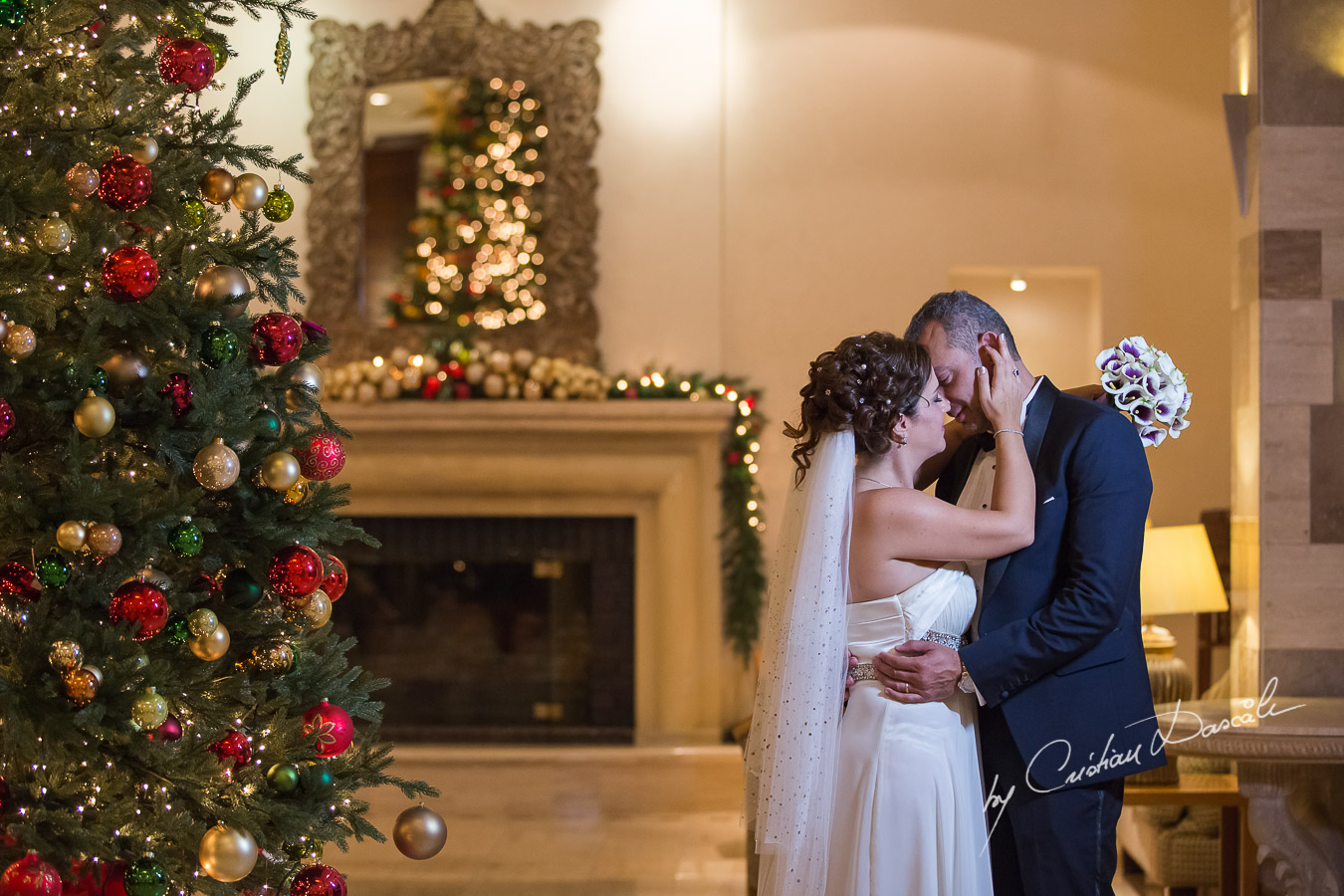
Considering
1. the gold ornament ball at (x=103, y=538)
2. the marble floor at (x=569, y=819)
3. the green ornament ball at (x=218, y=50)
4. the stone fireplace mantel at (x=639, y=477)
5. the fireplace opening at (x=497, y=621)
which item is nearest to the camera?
the gold ornament ball at (x=103, y=538)

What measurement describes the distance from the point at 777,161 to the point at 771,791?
13.8 ft

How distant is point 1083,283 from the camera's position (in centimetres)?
594

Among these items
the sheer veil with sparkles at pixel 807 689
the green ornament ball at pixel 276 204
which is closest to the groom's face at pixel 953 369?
the sheer veil with sparkles at pixel 807 689

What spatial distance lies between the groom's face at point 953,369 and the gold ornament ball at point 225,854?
1.70 meters

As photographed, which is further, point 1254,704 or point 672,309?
point 672,309

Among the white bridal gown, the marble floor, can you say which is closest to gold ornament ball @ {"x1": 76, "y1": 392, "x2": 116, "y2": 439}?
the white bridal gown

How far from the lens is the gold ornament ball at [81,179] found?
2033mm

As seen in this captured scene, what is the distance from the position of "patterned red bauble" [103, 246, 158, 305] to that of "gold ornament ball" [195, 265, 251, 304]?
0.33 ft

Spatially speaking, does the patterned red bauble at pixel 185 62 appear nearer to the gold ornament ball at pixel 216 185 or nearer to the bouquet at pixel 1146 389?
the gold ornament ball at pixel 216 185

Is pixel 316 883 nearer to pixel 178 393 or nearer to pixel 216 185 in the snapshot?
pixel 178 393

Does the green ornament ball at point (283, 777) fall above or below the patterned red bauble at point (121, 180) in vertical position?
below

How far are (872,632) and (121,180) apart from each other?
172cm

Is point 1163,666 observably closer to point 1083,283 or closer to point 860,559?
point 860,559

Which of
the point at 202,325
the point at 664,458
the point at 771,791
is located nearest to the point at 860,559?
the point at 771,791
